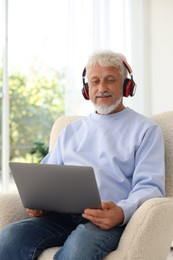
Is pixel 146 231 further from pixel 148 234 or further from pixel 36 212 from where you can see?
pixel 36 212

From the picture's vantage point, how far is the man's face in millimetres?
2037

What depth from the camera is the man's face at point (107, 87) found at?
2037 mm

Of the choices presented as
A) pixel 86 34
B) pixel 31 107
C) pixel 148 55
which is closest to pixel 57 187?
pixel 86 34

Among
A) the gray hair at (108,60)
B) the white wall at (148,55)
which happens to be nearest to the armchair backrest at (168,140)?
the gray hair at (108,60)

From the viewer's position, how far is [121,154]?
189 cm

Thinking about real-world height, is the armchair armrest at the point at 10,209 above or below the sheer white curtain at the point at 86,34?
below

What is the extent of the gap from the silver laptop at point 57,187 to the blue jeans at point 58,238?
8 cm

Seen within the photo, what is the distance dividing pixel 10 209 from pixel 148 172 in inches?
22.8

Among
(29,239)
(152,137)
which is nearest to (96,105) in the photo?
(152,137)

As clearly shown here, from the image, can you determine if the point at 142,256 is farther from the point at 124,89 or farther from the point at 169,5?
the point at 169,5

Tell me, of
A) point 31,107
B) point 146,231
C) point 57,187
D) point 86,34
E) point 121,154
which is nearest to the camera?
point 146,231

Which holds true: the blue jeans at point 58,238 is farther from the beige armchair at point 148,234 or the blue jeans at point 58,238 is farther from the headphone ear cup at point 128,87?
the headphone ear cup at point 128,87

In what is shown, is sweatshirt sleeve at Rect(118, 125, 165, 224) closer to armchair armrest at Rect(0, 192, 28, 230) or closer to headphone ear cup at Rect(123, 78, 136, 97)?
headphone ear cup at Rect(123, 78, 136, 97)

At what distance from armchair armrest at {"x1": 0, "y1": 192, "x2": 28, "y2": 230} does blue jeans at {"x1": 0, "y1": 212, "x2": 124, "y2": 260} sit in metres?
0.10
